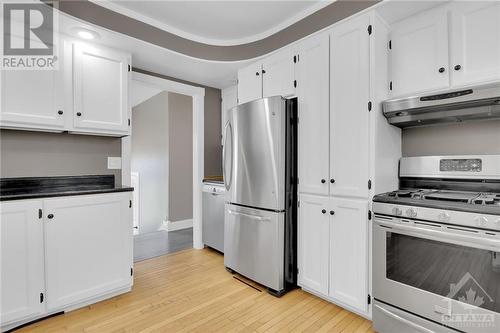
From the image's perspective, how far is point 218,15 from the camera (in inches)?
96.7

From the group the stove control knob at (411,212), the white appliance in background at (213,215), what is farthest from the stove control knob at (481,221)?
the white appliance in background at (213,215)

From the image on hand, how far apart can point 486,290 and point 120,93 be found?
10.4 feet

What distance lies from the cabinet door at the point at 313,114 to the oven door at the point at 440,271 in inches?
25.2

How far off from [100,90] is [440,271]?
305cm

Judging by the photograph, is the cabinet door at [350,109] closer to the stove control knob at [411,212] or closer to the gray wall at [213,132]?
the stove control knob at [411,212]

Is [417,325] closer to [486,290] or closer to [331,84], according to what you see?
[486,290]

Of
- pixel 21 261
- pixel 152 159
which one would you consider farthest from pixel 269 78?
pixel 152 159

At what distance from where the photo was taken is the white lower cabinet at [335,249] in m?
1.95

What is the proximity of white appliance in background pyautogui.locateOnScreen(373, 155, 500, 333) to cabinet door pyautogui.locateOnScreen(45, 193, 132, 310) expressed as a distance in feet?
7.11

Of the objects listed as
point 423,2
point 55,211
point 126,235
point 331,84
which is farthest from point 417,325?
point 55,211

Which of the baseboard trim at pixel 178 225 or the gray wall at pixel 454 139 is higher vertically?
the gray wall at pixel 454 139

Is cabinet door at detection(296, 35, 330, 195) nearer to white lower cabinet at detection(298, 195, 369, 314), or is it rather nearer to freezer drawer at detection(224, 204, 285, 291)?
white lower cabinet at detection(298, 195, 369, 314)

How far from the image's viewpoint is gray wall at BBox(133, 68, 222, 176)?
3834 millimetres

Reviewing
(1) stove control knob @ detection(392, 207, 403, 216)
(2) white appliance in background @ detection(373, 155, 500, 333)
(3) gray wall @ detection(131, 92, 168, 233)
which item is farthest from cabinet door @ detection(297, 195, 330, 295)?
(3) gray wall @ detection(131, 92, 168, 233)
